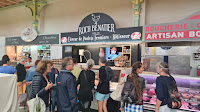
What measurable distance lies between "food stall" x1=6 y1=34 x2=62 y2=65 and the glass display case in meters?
4.88

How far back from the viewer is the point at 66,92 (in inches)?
115

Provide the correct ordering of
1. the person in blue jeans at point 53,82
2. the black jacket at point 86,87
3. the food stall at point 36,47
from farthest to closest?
the food stall at point 36,47
the person in blue jeans at point 53,82
the black jacket at point 86,87

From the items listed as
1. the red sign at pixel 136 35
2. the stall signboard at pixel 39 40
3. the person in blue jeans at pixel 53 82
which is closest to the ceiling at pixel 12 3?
the stall signboard at pixel 39 40

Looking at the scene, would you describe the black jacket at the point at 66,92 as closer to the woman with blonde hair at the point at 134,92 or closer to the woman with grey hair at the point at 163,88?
the woman with blonde hair at the point at 134,92

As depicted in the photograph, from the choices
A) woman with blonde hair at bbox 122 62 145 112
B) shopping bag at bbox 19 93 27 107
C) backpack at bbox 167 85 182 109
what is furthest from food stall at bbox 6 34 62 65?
backpack at bbox 167 85 182 109

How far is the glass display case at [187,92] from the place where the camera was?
3.31 metres

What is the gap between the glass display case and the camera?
331cm

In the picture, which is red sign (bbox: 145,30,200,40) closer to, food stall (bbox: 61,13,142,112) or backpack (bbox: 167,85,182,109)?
food stall (bbox: 61,13,142,112)

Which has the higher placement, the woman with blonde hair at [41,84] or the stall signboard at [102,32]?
the stall signboard at [102,32]

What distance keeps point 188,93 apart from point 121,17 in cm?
446

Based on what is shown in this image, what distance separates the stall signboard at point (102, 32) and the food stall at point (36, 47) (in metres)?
1.49

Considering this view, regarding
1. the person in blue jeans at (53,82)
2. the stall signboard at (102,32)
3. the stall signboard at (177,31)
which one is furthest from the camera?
the stall signboard at (102,32)

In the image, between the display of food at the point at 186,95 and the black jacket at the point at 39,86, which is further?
the display of food at the point at 186,95

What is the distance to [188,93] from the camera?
3.48m
